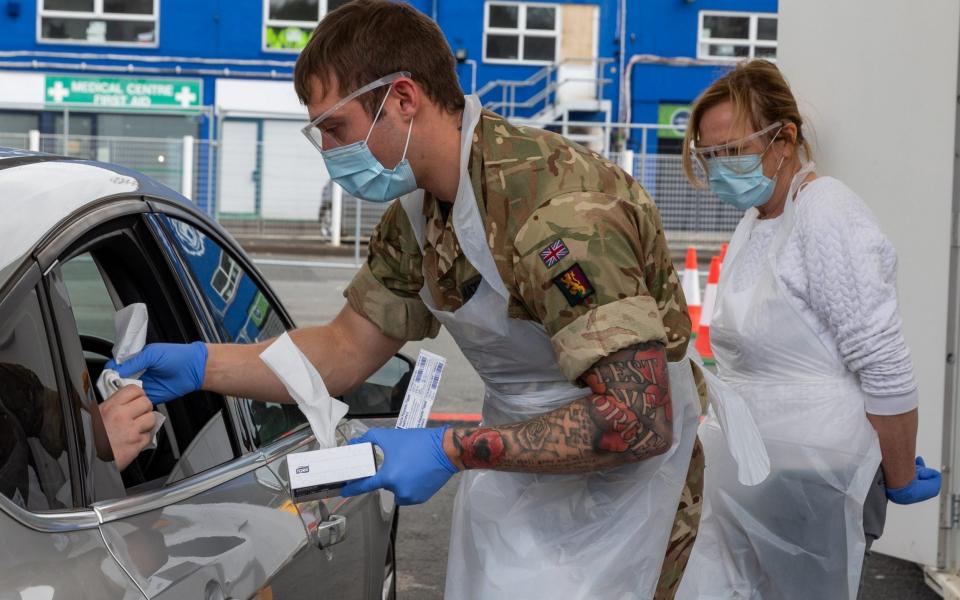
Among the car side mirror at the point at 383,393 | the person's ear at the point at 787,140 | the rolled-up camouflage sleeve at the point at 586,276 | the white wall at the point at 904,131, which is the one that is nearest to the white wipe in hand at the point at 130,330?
the rolled-up camouflage sleeve at the point at 586,276

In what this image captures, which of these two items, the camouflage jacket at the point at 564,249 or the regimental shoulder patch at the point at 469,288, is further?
the regimental shoulder patch at the point at 469,288

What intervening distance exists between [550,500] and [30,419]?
102 centimetres

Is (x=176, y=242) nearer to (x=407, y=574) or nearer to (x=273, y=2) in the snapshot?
(x=407, y=574)

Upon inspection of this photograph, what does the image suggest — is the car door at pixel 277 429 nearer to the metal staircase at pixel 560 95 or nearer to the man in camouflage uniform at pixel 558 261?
the man in camouflage uniform at pixel 558 261

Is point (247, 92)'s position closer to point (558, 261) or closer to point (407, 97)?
point (407, 97)

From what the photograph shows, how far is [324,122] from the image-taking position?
2.39m

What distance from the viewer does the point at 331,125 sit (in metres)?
2.38

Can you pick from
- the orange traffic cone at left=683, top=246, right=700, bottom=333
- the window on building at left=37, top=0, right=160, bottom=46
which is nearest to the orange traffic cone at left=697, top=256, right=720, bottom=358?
the orange traffic cone at left=683, top=246, right=700, bottom=333

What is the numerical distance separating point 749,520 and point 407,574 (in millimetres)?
2051

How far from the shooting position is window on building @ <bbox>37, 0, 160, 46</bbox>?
80.2 feet

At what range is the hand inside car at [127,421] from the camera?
2.17m

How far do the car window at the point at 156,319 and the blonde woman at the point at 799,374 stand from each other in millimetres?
1316

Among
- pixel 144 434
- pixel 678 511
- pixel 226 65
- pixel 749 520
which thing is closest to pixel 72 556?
pixel 144 434

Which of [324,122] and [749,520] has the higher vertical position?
[324,122]
